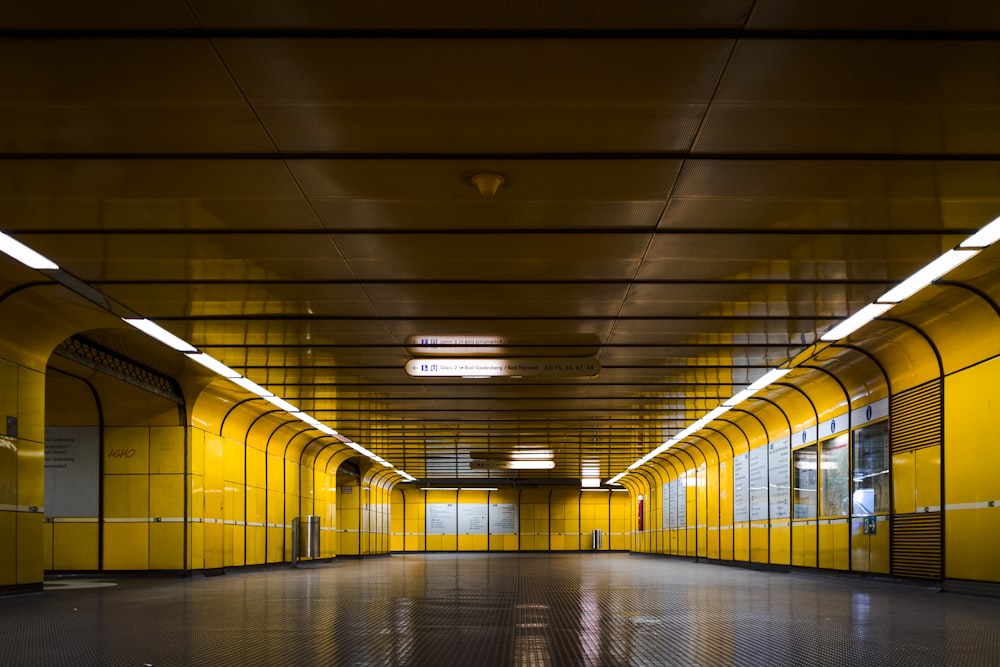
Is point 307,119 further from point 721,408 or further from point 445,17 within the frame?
point 721,408

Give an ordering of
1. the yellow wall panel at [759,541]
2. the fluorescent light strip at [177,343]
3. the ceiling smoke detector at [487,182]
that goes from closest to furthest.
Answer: the ceiling smoke detector at [487,182] → the fluorescent light strip at [177,343] → the yellow wall panel at [759,541]

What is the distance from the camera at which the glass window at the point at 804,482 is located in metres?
23.0

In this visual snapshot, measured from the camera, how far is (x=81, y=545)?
22125 mm

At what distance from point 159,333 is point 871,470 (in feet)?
41.6

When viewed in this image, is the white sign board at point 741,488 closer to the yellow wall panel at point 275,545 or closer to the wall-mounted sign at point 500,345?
the wall-mounted sign at point 500,345

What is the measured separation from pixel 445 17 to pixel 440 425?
24.7m

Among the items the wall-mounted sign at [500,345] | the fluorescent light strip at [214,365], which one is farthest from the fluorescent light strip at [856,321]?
the fluorescent light strip at [214,365]

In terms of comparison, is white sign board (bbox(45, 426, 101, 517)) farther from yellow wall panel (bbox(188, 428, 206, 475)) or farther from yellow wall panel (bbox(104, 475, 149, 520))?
yellow wall panel (bbox(188, 428, 206, 475))

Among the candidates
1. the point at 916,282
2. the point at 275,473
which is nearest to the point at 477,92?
the point at 916,282

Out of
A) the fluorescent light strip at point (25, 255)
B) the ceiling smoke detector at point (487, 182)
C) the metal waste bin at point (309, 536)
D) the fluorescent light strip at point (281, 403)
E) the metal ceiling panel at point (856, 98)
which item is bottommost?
the metal waste bin at point (309, 536)

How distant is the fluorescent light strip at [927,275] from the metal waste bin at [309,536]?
2284 centimetres

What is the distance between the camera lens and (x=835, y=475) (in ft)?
70.2

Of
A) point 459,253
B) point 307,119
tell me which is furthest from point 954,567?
point 307,119

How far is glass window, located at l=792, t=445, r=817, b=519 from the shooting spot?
22984mm
